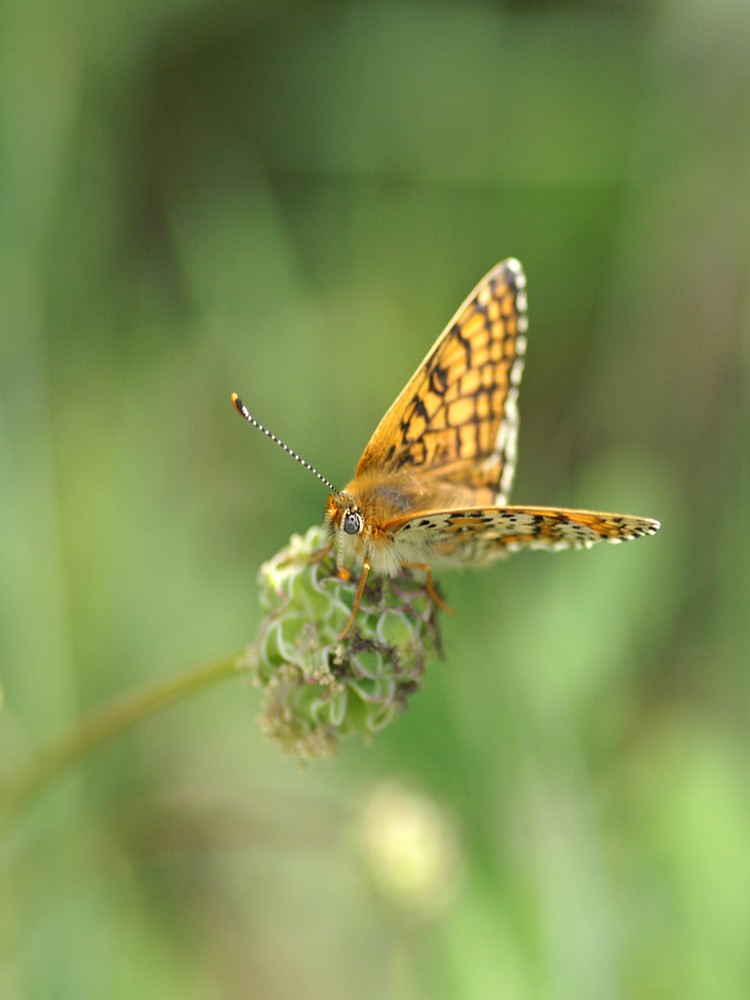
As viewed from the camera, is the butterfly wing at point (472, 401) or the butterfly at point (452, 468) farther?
the butterfly wing at point (472, 401)

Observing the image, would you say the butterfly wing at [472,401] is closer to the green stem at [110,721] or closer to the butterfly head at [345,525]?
the butterfly head at [345,525]

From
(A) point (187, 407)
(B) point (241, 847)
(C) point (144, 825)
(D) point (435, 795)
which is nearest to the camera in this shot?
(D) point (435, 795)

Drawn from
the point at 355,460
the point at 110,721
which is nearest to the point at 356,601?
the point at 110,721

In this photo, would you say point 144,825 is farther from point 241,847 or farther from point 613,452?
point 613,452

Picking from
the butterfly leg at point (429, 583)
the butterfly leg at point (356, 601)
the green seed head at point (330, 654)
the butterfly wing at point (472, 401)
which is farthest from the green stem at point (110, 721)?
the butterfly wing at point (472, 401)

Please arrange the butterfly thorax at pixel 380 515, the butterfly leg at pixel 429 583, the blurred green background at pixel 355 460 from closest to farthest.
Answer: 1. the butterfly thorax at pixel 380 515
2. the butterfly leg at pixel 429 583
3. the blurred green background at pixel 355 460

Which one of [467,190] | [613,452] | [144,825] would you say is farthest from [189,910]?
[467,190]
